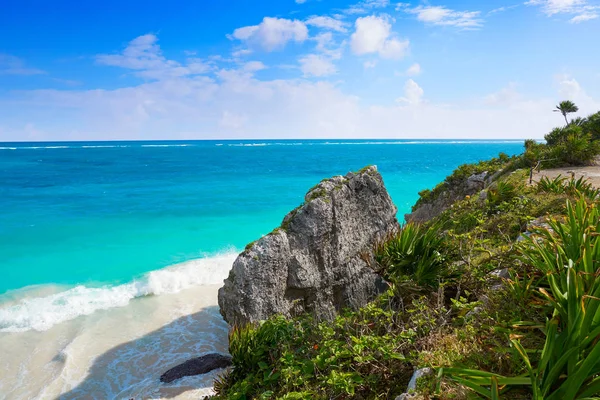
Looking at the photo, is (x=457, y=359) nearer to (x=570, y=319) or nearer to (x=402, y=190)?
(x=570, y=319)

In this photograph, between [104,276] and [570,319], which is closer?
[570,319]

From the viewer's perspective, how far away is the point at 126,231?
24812mm

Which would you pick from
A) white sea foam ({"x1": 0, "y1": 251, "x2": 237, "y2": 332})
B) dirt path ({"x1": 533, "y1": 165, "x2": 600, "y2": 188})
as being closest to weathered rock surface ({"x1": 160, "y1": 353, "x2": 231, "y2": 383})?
white sea foam ({"x1": 0, "y1": 251, "x2": 237, "y2": 332})

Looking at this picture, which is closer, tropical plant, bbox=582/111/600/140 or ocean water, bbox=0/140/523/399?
ocean water, bbox=0/140/523/399

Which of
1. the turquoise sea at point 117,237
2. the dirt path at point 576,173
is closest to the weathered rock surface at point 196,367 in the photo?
the turquoise sea at point 117,237

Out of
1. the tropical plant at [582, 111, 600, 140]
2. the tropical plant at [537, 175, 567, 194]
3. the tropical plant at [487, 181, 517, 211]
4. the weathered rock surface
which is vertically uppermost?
the tropical plant at [582, 111, 600, 140]

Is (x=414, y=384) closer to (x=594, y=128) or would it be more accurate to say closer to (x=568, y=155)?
(x=568, y=155)

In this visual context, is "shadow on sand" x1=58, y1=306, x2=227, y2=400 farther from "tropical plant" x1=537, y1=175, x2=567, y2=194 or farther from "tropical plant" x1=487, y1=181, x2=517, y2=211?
"tropical plant" x1=537, y1=175, x2=567, y2=194

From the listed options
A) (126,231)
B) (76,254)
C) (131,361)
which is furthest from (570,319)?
(126,231)

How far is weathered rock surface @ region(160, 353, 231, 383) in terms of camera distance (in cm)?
952

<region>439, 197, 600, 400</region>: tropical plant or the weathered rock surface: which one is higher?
<region>439, 197, 600, 400</region>: tropical plant

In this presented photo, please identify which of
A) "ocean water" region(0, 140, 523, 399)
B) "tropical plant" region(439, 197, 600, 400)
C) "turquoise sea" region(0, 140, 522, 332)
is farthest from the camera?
"turquoise sea" region(0, 140, 522, 332)

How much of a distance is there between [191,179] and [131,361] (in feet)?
148

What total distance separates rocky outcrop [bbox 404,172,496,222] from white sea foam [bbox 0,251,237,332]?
30.6ft
